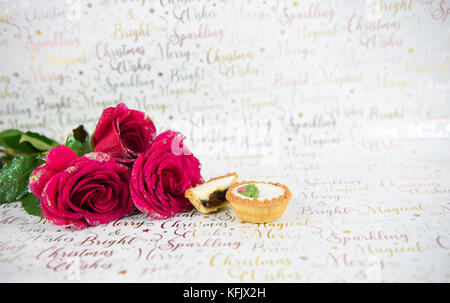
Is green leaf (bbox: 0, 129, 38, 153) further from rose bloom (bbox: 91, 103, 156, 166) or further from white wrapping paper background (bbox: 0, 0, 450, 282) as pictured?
rose bloom (bbox: 91, 103, 156, 166)

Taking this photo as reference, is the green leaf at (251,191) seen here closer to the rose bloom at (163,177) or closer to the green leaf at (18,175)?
the rose bloom at (163,177)

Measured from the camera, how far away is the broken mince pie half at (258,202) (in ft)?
2.29

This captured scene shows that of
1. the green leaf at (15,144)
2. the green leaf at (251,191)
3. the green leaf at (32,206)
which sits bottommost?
the green leaf at (32,206)

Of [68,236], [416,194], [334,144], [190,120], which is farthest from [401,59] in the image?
[68,236]

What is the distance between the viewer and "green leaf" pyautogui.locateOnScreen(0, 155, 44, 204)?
893 mm

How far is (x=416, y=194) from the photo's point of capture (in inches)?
35.1

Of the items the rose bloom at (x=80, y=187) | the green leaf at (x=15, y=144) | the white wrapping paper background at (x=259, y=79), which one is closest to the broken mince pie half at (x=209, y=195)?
the rose bloom at (x=80, y=187)

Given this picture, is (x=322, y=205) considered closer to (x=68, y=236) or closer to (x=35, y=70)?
(x=68, y=236)

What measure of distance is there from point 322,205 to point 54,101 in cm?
118

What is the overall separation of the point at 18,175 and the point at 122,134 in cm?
39

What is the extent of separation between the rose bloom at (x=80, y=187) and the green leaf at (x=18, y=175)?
268 mm

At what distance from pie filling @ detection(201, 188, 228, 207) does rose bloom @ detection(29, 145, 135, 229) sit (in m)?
0.21

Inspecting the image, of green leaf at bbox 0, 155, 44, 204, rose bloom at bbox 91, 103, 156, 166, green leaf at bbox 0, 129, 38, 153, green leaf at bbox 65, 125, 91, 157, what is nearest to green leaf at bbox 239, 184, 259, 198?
rose bloom at bbox 91, 103, 156, 166

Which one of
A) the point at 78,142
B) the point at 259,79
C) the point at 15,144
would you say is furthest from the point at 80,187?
the point at 259,79
